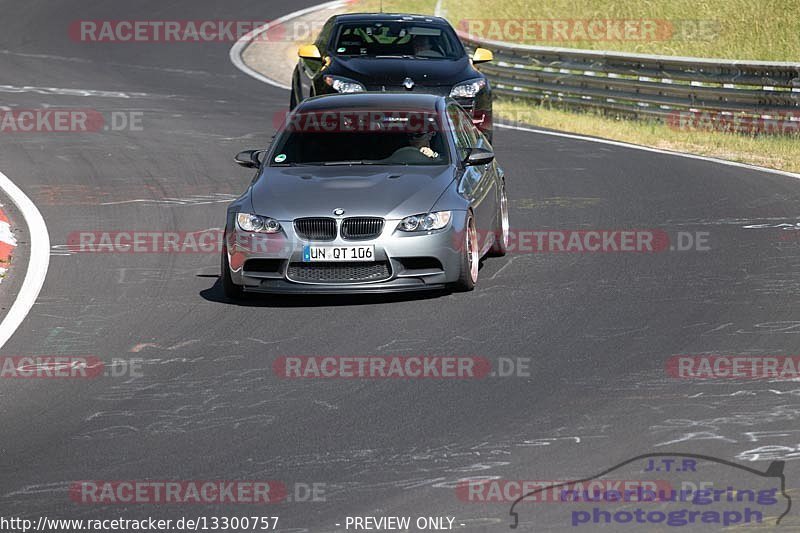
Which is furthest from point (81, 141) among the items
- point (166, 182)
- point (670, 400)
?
point (670, 400)

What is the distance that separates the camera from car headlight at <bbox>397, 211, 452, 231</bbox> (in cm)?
1162

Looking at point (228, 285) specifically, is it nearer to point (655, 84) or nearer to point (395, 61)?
point (395, 61)

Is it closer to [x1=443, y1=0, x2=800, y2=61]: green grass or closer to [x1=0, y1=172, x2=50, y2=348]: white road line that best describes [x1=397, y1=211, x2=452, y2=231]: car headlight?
[x1=0, y1=172, x2=50, y2=348]: white road line

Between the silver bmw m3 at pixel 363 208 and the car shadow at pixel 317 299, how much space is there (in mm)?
124

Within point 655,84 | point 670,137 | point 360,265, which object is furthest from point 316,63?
point 360,265

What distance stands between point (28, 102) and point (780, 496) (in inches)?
779

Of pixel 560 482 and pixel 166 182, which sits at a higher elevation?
pixel 560 482

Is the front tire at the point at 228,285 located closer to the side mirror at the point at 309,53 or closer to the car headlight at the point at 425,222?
the car headlight at the point at 425,222

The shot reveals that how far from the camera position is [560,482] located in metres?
7.23

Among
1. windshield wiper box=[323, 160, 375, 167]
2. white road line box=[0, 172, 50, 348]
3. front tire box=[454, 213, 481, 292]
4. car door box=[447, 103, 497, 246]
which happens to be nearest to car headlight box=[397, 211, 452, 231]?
front tire box=[454, 213, 481, 292]

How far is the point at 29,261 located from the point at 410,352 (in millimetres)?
4924

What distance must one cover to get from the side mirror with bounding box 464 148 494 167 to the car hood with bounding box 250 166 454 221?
0.24 metres

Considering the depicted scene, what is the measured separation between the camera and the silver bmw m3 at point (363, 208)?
11523 mm

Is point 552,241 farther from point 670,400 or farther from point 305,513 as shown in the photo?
point 305,513
